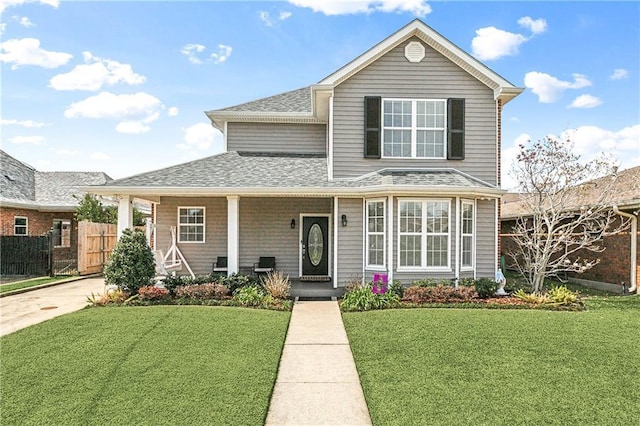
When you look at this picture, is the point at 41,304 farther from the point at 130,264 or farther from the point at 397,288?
the point at 397,288

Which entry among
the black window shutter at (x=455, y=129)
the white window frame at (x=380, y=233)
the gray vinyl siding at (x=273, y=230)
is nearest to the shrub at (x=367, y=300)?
the white window frame at (x=380, y=233)

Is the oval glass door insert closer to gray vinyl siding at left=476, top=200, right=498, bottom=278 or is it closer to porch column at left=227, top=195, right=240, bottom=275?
porch column at left=227, top=195, right=240, bottom=275

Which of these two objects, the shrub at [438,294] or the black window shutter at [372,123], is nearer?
the shrub at [438,294]

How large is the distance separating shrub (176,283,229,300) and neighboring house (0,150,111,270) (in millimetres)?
10297

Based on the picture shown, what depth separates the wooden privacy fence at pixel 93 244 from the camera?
1617 centimetres

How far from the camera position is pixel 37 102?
1312cm

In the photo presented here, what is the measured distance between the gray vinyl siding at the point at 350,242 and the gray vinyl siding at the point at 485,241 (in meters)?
3.38

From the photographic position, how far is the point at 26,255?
15641mm

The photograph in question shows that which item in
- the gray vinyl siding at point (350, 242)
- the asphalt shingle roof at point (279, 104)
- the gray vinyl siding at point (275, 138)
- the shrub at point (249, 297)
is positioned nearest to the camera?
the shrub at point (249, 297)

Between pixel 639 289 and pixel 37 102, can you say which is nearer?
pixel 639 289

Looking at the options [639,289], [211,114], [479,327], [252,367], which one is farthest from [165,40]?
[639,289]

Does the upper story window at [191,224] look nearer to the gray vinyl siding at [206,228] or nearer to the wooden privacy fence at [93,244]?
the gray vinyl siding at [206,228]

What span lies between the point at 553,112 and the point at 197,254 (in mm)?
13625

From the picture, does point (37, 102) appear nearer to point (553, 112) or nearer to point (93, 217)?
point (93, 217)
